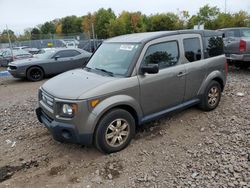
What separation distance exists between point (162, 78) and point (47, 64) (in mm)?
8065

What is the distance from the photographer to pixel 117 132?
12.7 feet

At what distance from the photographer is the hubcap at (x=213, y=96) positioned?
17.4 feet

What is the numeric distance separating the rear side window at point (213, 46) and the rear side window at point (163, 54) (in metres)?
0.97

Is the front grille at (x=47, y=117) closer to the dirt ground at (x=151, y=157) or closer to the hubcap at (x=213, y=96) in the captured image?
the dirt ground at (x=151, y=157)

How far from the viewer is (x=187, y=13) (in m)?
38.7

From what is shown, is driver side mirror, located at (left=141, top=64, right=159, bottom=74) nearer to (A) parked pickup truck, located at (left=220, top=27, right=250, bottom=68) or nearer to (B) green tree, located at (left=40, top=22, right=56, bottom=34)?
(A) parked pickup truck, located at (left=220, top=27, right=250, bottom=68)

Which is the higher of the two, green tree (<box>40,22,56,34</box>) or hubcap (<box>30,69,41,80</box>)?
green tree (<box>40,22,56,34</box>)

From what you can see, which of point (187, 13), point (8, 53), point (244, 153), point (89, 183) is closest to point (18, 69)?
point (8, 53)

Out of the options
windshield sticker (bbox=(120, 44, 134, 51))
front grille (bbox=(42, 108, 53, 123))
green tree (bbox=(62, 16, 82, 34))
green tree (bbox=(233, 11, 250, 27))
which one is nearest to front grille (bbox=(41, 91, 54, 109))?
front grille (bbox=(42, 108, 53, 123))

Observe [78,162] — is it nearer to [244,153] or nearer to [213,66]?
[244,153]

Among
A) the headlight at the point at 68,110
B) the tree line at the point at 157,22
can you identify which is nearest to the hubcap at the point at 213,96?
the headlight at the point at 68,110

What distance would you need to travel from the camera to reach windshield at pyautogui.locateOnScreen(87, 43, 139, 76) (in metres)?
4.10

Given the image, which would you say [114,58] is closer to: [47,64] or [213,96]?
[213,96]

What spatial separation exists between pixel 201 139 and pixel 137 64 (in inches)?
68.8
